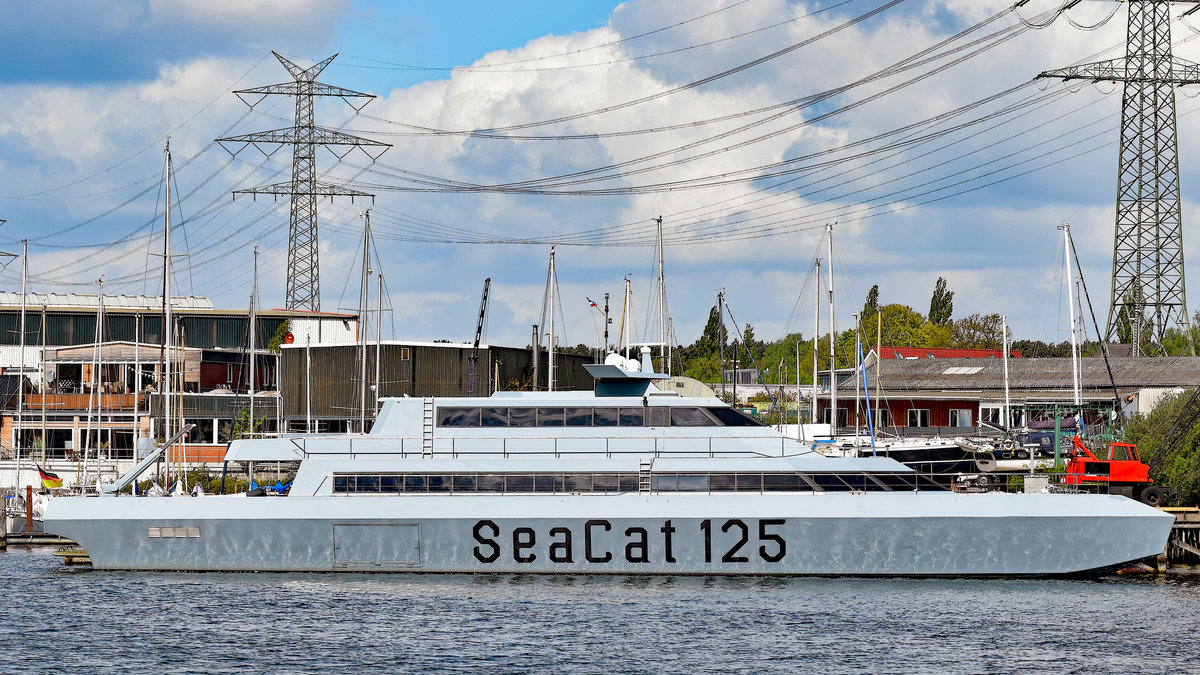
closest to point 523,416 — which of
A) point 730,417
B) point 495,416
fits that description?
point 495,416

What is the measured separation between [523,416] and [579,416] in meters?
1.47

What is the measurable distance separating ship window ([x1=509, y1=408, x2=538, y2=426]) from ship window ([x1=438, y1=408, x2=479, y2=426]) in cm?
92

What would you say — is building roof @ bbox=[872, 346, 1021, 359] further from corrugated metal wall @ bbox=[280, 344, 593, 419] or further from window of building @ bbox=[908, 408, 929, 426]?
corrugated metal wall @ bbox=[280, 344, 593, 419]

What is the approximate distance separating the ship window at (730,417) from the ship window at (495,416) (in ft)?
17.5

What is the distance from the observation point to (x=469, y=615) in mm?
25594

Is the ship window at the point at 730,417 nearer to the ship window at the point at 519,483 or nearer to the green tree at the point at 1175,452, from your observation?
the ship window at the point at 519,483

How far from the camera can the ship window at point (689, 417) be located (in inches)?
1250

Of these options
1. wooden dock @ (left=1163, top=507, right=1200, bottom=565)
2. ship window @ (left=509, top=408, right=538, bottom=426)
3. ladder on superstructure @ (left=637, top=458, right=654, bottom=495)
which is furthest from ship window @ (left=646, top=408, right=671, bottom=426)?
wooden dock @ (left=1163, top=507, right=1200, bottom=565)

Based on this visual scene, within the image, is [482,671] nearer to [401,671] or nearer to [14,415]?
[401,671]

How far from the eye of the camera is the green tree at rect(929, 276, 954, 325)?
114 metres

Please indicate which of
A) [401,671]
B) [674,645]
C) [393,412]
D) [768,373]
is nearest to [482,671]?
[401,671]

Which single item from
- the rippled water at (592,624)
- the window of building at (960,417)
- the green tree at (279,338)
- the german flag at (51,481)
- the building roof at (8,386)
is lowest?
the rippled water at (592,624)

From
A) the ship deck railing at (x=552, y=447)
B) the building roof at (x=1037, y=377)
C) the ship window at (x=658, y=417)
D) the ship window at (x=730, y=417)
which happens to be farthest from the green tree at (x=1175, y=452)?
the ship window at (x=658, y=417)

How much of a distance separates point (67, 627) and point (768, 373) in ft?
313
